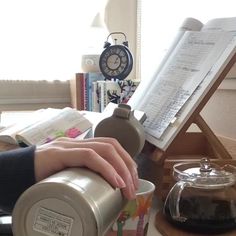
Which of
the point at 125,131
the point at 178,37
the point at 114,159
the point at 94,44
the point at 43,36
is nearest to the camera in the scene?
the point at 114,159

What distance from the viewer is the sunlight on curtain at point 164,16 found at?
131cm

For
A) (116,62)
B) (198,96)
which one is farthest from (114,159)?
(116,62)

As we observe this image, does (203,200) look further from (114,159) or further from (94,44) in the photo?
(94,44)

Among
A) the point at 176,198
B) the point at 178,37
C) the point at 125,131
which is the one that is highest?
the point at 178,37

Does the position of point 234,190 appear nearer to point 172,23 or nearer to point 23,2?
point 172,23

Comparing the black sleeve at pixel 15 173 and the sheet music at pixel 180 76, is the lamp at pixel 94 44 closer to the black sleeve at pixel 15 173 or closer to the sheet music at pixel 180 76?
the sheet music at pixel 180 76

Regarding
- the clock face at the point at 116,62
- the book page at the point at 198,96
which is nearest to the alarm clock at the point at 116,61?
the clock face at the point at 116,62

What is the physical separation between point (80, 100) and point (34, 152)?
1.17 metres

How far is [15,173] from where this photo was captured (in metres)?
0.41

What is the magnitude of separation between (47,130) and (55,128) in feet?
0.07

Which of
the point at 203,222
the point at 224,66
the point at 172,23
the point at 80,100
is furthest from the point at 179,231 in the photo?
the point at 172,23

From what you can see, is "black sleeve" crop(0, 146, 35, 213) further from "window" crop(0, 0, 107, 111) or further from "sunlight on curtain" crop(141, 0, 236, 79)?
"window" crop(0, 0, 107, 111)

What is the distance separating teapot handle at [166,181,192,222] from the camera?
604 millimetres

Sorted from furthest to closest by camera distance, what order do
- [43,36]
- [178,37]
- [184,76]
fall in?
[43,36] → [178,37] → [184,76]
